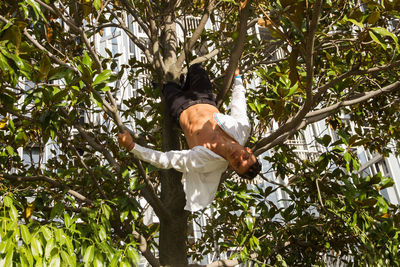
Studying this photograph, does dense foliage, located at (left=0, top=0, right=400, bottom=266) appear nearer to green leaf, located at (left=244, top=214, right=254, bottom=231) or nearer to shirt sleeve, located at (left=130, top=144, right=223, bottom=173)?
green leaf, located at (left=244, top=214, right=254, bottom=231)

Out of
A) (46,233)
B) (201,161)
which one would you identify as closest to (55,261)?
(46,233)

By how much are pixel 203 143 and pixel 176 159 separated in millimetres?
302

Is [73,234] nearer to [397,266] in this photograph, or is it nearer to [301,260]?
[397,266]

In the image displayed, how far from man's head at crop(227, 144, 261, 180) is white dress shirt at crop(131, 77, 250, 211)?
147mm

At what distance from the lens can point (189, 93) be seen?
430cm

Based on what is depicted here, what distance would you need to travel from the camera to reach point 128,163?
5.43 metres

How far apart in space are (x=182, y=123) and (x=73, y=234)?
1.50m

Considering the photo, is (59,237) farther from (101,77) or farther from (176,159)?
(176,159)

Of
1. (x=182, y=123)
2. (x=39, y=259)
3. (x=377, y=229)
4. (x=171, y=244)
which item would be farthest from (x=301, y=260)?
(x=39, y=259)

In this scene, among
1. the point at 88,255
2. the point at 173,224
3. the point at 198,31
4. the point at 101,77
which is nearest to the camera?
the point at 88,255

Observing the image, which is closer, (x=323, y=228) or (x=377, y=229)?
(x=377, y=229)

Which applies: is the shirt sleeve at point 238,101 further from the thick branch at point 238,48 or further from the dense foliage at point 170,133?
the thick branch at point 238,48

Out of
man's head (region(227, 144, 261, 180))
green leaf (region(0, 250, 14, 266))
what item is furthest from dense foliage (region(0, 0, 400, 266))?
man's head (region(227, 144, 261, 180))

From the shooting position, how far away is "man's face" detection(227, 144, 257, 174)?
3.72 meters
